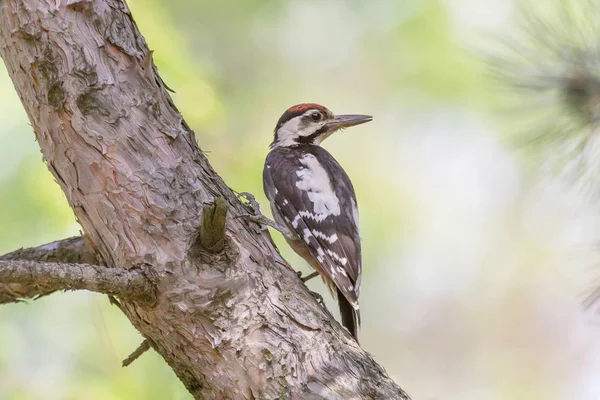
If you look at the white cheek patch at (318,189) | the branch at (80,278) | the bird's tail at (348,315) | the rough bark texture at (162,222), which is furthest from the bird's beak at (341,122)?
the branch at (80,278)

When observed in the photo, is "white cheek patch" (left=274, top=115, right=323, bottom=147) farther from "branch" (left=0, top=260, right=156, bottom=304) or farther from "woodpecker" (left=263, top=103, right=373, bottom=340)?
"branch" (left=0, top=260, right=156, bottom=304)

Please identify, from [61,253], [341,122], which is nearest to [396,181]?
[341,122]

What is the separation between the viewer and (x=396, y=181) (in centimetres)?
639

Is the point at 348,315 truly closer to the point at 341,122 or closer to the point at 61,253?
the point at 61,253

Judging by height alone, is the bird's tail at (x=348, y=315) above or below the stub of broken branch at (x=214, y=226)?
below

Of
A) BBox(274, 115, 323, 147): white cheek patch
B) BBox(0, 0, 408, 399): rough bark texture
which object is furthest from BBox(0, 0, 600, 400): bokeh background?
BBox(0, 0, 408, 399): rough bark texture

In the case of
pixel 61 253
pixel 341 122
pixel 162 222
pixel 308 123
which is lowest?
pixel 162 222

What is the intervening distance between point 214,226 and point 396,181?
13.7ft

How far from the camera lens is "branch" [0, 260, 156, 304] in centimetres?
197

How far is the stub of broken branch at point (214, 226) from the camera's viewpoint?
7.54ft

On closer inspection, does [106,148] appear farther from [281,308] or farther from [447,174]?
[447,174]

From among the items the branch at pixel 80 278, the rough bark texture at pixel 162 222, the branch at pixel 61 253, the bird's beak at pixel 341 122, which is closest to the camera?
the branch at pixel 80 278

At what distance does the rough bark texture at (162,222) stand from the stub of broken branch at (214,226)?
41 mm

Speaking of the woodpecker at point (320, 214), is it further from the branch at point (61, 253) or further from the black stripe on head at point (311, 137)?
the branch at point (61, 253)
